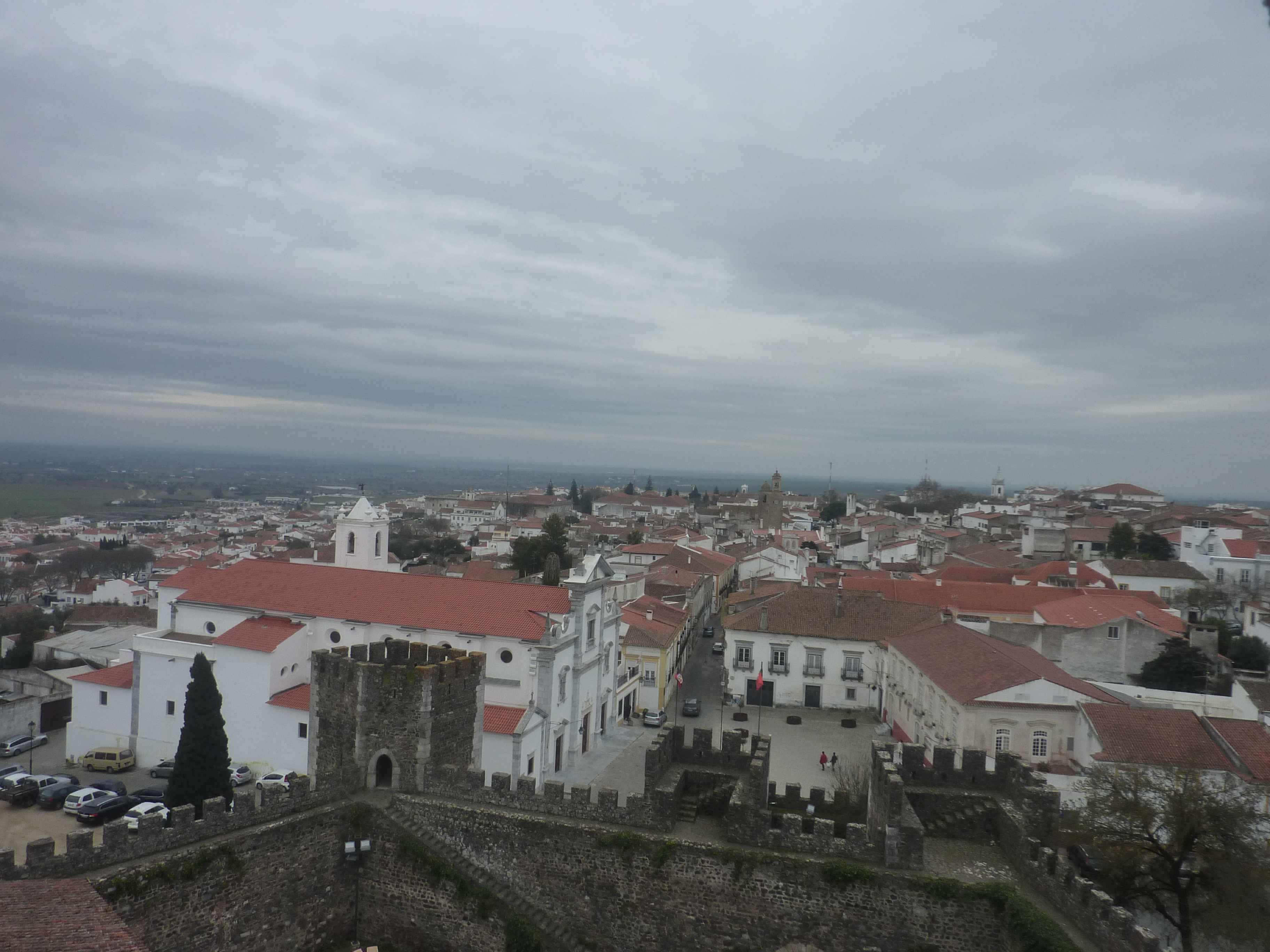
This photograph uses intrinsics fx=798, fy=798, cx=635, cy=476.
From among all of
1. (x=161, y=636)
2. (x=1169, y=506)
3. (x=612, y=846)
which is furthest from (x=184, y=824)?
(x=1169, y=506)

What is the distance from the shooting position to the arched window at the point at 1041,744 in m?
25.3

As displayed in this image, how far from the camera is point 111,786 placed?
1019 inches

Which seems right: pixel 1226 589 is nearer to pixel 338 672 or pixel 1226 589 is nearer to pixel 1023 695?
pixel 1023 695

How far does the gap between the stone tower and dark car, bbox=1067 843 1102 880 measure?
1211 centimetres

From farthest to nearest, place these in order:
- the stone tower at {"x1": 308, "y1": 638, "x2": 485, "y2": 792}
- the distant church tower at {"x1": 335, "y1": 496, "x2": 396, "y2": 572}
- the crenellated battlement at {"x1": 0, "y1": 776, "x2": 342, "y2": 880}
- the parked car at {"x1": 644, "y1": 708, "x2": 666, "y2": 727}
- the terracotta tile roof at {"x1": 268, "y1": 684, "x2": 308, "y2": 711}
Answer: the distant church tower at {"x1": 335, "y1": 496, "x2": 396, "y2": 572}
the parked car at {"x1": 644, "y1": 708, "x2": 666, "y2": 727}
the terracotta tile roof at {"x1": 268, "y1": 684, "x2": 308, "y2": 711}
the stone tower at {"x1": 308, "y1": 638, "x2": 485, "y2": 792}
the crenellated battlement at {"x1": 0, "y1": 776, "x2": 342, "y2": 880}

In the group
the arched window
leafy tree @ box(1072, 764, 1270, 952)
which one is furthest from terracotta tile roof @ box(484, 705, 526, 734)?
the arched window

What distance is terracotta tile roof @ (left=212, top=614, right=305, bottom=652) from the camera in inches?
1114

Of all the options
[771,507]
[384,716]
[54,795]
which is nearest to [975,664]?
[384,716]

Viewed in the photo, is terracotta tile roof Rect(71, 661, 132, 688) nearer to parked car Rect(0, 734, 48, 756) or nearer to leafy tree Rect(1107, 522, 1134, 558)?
parked car Rect(0, 734, 48, 756)

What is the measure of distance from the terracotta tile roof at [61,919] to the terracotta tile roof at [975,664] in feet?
76.5

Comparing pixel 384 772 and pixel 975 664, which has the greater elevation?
pixel 384 772

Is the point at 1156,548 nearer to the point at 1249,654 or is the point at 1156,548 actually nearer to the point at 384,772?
the point at 1249,654

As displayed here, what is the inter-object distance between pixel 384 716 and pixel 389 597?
1562 centimetres

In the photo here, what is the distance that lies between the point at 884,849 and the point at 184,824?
10957 mm
